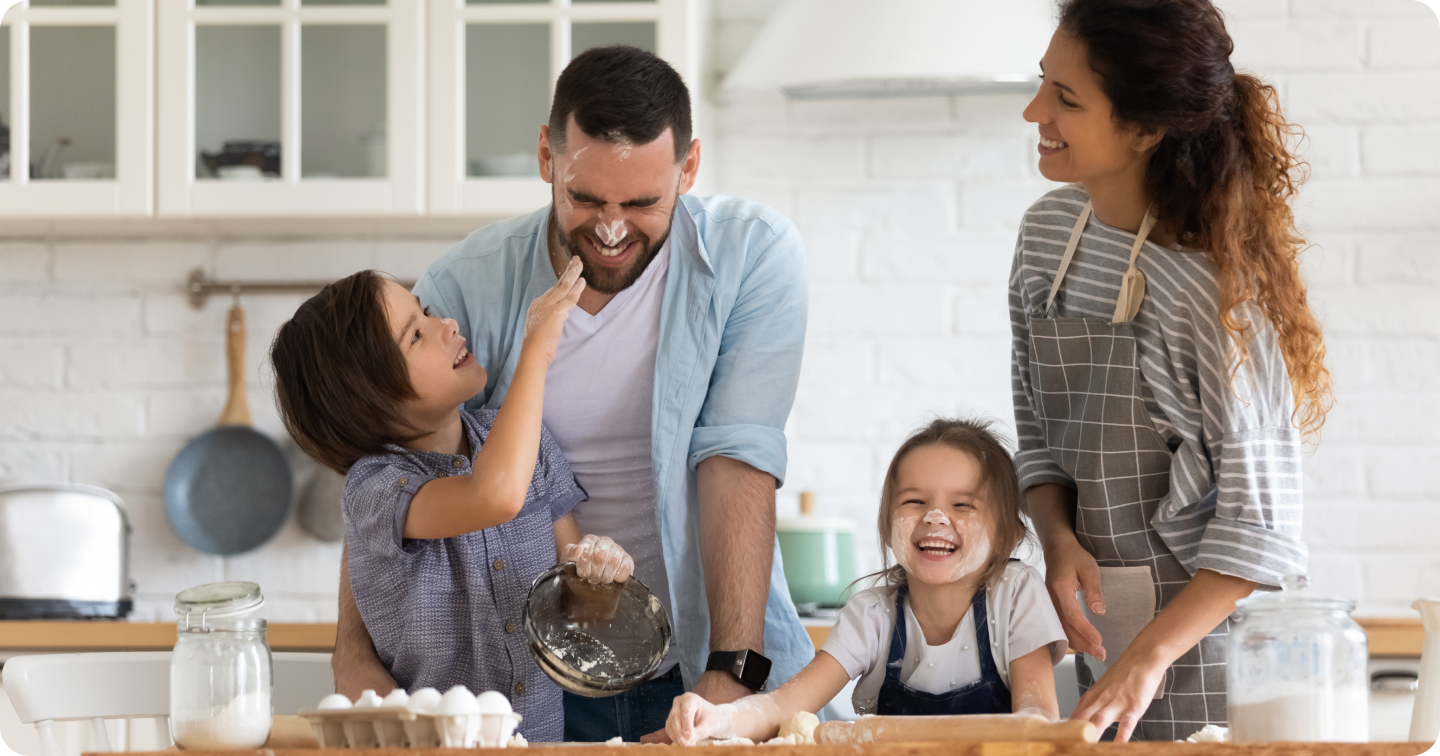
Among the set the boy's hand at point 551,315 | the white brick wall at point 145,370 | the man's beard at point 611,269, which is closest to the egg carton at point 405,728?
the boy's hand at point 551,315

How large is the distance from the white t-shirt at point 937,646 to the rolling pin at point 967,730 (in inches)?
14.3

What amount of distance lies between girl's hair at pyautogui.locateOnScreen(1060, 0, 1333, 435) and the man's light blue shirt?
0.44 metres

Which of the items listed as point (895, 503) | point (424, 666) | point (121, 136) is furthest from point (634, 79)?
point (121, 136)

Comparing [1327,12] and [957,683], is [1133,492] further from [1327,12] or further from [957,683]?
[1327,12]

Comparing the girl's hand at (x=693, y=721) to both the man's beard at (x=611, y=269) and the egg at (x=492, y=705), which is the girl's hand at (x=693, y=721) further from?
the man's beard at (x=611, y=269)

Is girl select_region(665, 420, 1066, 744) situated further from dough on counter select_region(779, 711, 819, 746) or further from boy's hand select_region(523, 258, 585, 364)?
boy's hand select_region(523, 258, 585, 364)

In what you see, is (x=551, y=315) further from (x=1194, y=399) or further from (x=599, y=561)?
(x=1194, y=399)

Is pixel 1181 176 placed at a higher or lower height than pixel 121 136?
lower

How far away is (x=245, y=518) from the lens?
262cm

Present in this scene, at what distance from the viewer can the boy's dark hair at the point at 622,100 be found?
1.36 meters

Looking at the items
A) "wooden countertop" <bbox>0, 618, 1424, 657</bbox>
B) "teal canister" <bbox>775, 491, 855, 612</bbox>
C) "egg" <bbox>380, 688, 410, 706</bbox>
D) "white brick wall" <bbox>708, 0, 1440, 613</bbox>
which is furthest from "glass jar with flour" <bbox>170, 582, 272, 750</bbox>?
"white brick wall" <bbox>708, 0, 1440, 613</bbox>

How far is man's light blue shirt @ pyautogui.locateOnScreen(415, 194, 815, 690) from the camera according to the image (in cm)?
141

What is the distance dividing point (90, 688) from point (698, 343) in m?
0.77

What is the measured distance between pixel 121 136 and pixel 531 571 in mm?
1615
